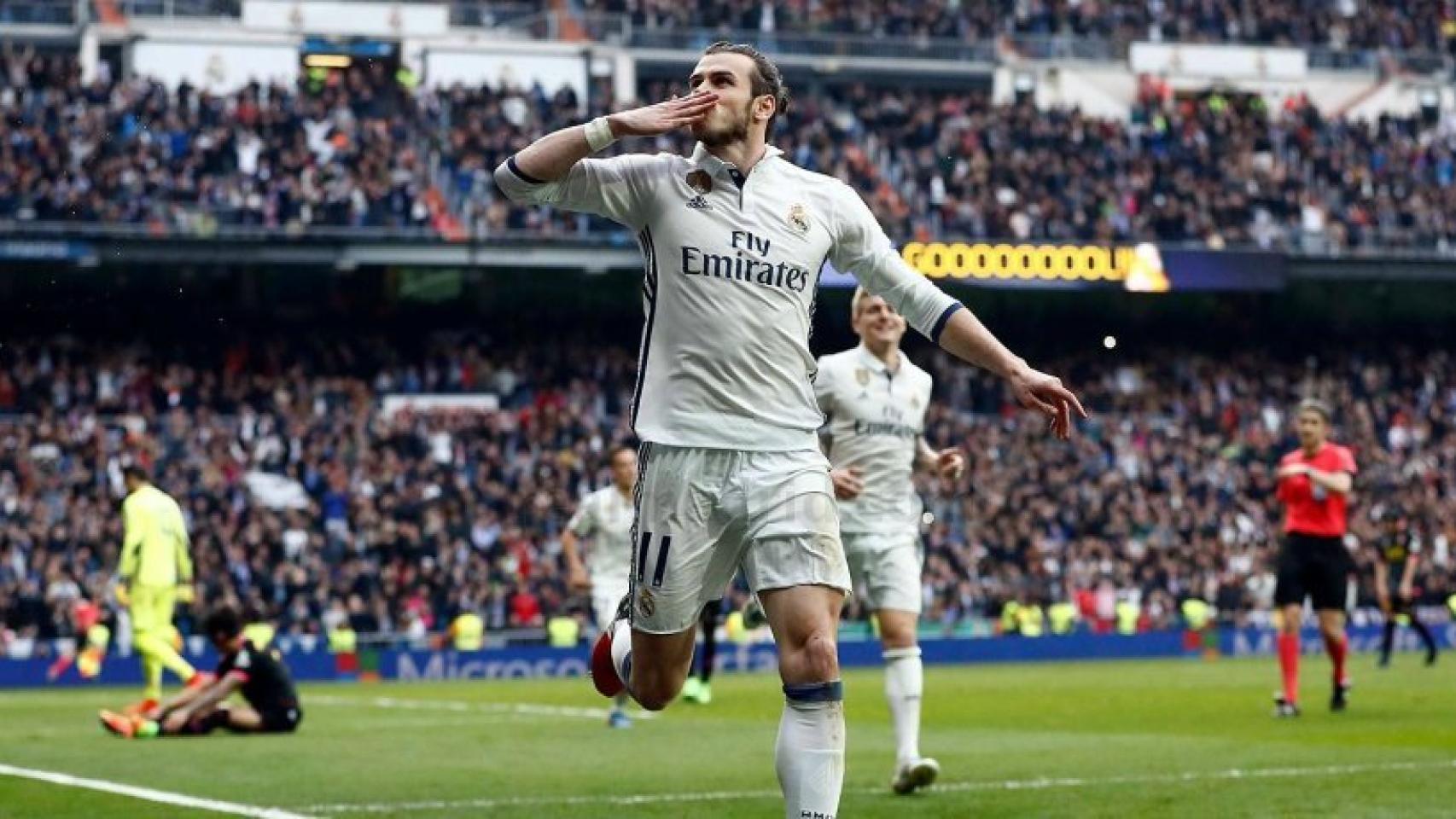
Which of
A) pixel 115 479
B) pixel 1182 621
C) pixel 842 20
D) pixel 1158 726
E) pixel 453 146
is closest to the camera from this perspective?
pixel 1158 726

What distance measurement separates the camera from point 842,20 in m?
52.1

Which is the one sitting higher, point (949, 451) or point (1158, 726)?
point (949, 451)

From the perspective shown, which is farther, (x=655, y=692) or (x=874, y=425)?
(x=874, y=425)

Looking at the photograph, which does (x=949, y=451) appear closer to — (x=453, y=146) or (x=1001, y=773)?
(x=1001, y=773)

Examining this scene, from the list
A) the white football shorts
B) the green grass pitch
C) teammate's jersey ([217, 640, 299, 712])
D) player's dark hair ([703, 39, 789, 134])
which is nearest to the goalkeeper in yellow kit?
the green grass pitch

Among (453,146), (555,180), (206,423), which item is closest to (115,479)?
(206,423)

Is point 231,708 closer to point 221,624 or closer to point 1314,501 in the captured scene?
point 221,624

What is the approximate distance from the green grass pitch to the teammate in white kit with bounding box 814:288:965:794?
1.03 m

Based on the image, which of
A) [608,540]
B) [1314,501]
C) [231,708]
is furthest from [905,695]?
[608,540]

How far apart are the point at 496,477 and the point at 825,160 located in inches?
416

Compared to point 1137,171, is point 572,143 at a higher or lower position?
lower

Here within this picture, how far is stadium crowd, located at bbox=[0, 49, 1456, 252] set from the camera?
3956 cm

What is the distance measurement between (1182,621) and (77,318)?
19.4 meters

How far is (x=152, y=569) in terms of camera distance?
21.8m
